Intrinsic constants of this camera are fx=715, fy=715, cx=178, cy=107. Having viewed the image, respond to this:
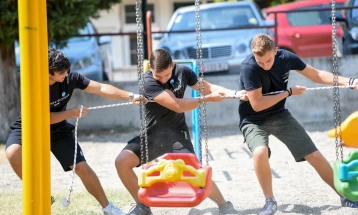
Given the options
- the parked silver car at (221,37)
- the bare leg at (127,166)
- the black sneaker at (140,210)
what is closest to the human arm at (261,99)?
the bare leg at (127,166)

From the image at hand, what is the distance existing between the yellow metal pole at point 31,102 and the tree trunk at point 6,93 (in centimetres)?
647

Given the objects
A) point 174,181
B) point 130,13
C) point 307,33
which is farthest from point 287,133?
point 130,13

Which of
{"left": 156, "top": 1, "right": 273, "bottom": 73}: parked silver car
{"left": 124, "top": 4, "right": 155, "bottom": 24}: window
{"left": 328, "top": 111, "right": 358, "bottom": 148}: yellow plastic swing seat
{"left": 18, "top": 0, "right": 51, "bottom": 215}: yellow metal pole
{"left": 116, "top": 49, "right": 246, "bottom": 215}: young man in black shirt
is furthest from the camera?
{"left": 124, "top": 4, "right": 155, "bottom": 24}: window

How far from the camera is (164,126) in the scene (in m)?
6.05

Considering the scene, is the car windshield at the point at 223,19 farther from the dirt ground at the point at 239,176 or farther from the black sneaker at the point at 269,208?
the black sneaker at the point at 269,208

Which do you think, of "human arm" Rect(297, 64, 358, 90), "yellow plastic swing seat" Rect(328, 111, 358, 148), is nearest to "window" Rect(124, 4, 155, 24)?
"yellow plastic swing seat" Rect(328, 111, 358, 148)

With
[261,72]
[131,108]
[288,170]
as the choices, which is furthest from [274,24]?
[261,72]

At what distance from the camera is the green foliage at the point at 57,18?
10211 mm

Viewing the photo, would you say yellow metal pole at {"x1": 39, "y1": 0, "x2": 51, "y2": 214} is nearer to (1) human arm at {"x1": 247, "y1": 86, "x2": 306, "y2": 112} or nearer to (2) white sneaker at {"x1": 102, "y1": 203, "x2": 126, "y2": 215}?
(2) white sneaker at {"x1": 102, "y1": 203, "x2": 126, "y2": 215}

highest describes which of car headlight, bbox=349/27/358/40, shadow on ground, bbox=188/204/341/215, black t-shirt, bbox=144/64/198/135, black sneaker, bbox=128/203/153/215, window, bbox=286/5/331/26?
window, bbox=286/5/331/26

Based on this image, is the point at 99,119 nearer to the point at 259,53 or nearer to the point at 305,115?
the point at 305,115

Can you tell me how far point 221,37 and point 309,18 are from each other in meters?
1.63

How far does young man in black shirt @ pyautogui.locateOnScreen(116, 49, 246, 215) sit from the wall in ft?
19.7

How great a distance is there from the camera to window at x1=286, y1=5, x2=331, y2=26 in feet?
42.1
